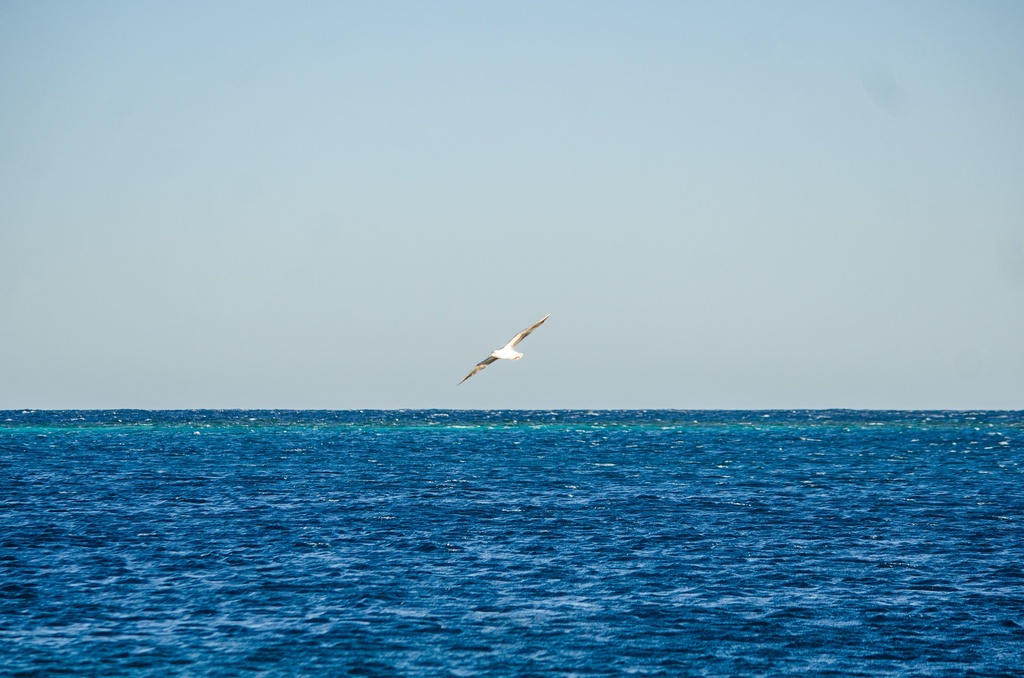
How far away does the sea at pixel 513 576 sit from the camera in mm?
25344

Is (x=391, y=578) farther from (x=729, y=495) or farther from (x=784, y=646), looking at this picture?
(x=729, y=495)

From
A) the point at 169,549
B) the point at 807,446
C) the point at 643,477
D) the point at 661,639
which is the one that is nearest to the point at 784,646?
the point at 661,639

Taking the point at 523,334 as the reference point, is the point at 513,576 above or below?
below

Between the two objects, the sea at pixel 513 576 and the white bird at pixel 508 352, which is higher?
the white bird at pixel 508 352

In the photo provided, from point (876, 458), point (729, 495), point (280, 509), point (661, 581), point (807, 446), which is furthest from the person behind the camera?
point (807, 446)

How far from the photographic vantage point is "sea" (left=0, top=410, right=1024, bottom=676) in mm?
25344

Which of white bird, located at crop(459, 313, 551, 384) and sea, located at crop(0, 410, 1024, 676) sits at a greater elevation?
white bird, located at crop(459, 313, 551, 384)

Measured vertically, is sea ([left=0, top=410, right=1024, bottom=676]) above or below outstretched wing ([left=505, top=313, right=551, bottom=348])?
below

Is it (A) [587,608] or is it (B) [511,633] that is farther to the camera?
(A) [587,608]

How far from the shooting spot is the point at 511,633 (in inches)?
1069

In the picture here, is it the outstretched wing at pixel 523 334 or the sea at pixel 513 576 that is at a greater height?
the outstretched wing at pixel 523 334

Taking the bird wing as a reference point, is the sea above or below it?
below

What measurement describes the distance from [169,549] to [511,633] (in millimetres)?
17711

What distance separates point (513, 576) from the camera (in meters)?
34.2
